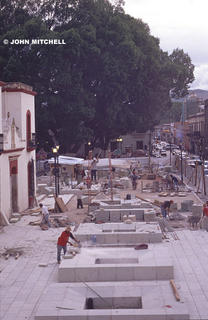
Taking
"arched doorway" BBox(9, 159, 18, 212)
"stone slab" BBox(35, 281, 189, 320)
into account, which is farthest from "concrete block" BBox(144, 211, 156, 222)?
"stone slab" BBox(35, 281, 189, 320)

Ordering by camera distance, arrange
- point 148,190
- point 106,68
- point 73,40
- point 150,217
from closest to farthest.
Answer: point 150,217 < point 148,190 < point 73,40 < point 106,68

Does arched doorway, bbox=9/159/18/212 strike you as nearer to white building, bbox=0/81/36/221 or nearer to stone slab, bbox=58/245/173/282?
white building, bbox=0/81/36/221

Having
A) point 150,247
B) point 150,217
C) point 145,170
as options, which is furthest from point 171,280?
point 145,170

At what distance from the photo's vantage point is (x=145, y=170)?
145 feet

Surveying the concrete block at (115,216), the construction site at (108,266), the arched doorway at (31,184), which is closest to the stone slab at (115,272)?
the construction site at (108,266)

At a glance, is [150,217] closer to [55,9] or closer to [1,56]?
[1,56]

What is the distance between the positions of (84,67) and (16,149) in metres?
24.6

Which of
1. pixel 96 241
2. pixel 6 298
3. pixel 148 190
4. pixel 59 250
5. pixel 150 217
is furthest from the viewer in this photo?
pixel 148 190

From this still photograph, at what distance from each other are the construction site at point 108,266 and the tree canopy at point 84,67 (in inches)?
847

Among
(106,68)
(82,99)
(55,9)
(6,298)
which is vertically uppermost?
(55,9)

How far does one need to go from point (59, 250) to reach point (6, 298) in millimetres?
3049

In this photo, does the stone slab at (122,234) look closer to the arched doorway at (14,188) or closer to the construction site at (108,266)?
the construction site at (108,266)

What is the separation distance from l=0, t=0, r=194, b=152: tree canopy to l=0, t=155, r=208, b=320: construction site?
70.6ft

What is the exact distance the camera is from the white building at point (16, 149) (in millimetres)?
22359
